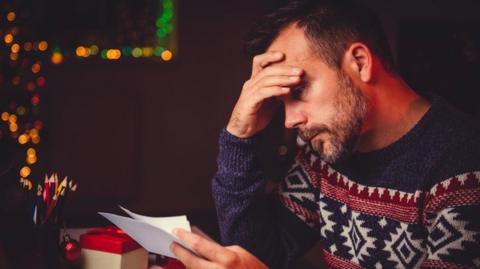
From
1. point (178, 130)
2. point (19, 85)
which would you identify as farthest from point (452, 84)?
point (19, 85)

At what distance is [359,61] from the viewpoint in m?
1.49

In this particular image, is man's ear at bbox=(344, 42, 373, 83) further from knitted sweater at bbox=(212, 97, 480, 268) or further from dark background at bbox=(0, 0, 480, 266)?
dark background at bbox=(0, 0, 480, 266)

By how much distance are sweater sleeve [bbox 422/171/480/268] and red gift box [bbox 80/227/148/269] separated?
2.16 ft

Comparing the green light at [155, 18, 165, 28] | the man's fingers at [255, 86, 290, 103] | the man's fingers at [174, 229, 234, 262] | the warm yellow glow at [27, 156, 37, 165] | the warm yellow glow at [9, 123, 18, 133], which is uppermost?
the green light at [155, 18, 165, 28]

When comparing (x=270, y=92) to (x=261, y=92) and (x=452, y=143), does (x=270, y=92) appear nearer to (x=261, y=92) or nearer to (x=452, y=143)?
(x=261, y=92)

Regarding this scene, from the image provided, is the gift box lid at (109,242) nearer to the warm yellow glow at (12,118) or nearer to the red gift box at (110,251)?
the red gift box at (110,251)

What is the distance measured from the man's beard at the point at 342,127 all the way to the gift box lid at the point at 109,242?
1.72 feet

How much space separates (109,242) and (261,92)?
1.82 ft

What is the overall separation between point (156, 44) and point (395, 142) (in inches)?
138

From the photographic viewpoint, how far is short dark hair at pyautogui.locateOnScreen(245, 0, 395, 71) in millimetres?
1469

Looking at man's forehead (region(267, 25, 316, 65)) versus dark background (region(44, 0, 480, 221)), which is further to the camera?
dark background (region(44, 0, 480, 221))

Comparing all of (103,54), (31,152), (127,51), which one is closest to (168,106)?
(127,51)

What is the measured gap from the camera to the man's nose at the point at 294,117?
1480 millimetres

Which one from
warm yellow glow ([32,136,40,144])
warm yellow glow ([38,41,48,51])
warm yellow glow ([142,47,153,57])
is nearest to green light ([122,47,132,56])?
warm yellow glow ([142,47,153,57])
